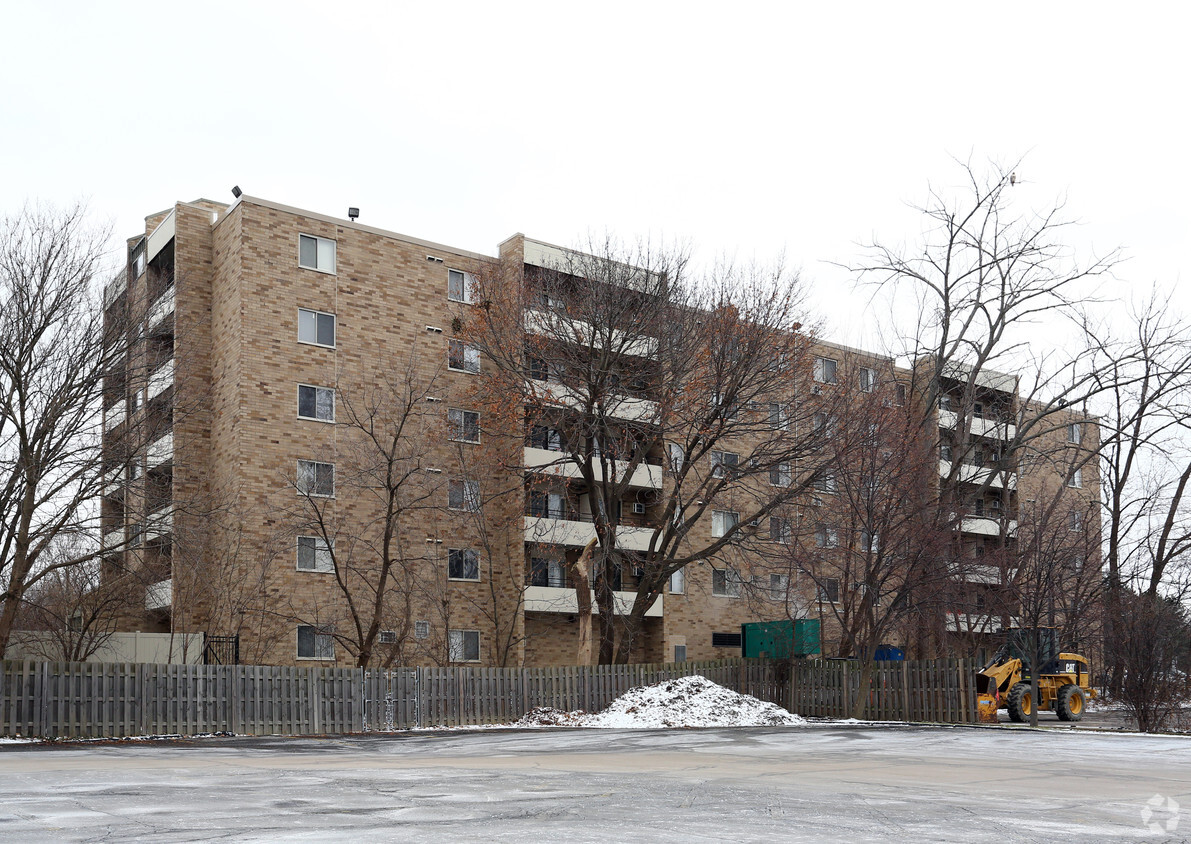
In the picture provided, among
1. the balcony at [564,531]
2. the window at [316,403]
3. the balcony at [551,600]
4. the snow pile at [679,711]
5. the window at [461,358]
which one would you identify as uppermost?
the window at [461,358]

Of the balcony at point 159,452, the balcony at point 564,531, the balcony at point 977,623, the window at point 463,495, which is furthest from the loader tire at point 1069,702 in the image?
the balcony at point 159,452

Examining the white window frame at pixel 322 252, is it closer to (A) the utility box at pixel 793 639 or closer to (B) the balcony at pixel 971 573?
(A) the utility box at pixel 793 639

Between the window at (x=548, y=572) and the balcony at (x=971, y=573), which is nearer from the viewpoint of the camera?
the balcony at (x=971, y=573)

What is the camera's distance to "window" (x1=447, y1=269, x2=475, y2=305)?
39.6 meters

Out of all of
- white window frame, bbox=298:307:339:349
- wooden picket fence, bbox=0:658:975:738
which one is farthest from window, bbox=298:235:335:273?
wooden picket fence, bbox=0:658:975:738

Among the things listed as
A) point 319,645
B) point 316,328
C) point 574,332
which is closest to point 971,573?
point 574,332

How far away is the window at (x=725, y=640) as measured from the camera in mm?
45188

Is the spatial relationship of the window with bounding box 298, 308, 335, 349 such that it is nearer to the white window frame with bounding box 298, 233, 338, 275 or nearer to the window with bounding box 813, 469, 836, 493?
the white window frame with bounding box 298, 233, 338, 275

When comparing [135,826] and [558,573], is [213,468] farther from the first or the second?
[135,826]

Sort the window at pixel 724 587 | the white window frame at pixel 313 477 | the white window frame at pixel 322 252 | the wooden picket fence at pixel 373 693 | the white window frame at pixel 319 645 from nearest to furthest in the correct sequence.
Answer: the wooden picket fence at pixel 373 693 < the white window frame at pixel 319 645 < the white window frame at pixel 313 477 < the white window frame at pixel 322 252 < the window at pixel 724 587

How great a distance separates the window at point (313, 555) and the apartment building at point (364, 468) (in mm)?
71

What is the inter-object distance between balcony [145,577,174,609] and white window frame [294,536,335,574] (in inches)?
152

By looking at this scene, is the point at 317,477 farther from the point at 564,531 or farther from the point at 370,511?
the point at 564,531

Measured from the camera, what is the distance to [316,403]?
3656 cm
